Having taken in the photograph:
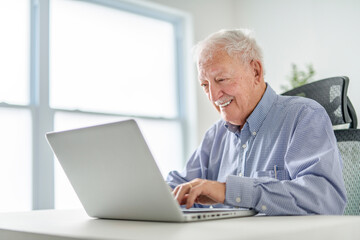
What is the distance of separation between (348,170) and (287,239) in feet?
2.86

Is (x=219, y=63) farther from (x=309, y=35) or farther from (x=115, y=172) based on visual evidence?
(x=309, y=35)

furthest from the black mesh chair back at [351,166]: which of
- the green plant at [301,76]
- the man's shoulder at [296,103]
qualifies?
the green plant at [301,76]

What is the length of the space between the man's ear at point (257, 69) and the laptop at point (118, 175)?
0.68 metres

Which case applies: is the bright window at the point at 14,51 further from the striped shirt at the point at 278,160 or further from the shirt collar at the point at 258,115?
the shirt collar at the point at 258,115

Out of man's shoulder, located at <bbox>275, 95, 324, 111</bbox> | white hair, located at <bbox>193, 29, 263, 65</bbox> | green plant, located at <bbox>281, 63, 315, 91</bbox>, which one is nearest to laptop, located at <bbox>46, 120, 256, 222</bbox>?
man's shoulder, located at <bbox>275, 95, 324, 111</bbox>

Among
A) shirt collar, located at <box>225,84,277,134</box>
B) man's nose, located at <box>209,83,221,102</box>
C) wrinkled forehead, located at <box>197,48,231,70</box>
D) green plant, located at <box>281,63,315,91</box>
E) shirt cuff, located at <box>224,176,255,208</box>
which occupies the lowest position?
shirt cuff, located at <box>224,176,255,208</box>

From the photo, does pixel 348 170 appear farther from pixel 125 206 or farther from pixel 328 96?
pixel 125 206

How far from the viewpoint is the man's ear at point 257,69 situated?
165cm

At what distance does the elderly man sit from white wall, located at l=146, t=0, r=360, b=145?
177 centimetres

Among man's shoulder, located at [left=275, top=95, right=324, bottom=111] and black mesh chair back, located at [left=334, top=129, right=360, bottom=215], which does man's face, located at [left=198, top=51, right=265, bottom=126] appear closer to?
man's shoulder, located at [left=275, top=95, right=324, bottom=111]

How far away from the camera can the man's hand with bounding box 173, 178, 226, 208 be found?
1.05 metres

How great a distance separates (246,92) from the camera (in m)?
1.62

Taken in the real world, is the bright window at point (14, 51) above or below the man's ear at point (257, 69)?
above

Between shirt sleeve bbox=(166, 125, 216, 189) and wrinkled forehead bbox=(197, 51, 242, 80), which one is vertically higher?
wrinkled forehead bbox=(197, 51, 242, 80)
